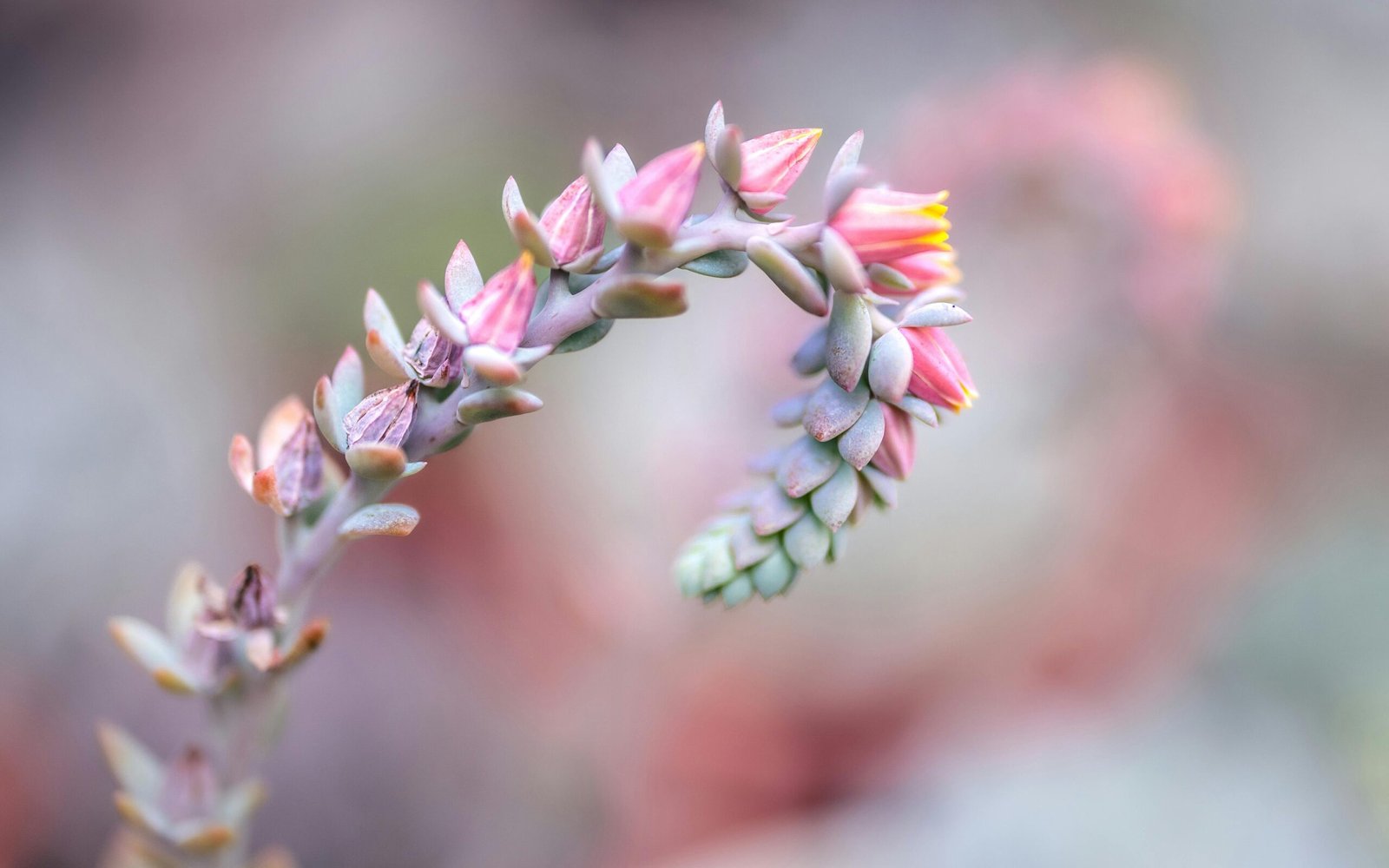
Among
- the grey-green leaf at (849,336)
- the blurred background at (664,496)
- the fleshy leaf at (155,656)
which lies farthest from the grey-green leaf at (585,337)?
the blurred background at (664,496)

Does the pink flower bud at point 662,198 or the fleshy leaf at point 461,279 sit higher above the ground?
the fleshy leaf at point 461,279

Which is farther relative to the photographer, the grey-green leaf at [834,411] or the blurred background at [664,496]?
the blurred background at [664,496]

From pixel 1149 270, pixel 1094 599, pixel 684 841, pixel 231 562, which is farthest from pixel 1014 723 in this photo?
pixel 231 562

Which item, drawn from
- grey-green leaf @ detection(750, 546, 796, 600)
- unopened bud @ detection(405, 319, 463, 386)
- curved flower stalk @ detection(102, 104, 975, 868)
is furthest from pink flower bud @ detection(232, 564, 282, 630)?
grey-green leaf @ detection(750, 546, 796, 600)

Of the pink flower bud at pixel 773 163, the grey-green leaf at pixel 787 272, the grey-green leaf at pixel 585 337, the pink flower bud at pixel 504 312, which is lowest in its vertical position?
the grey-green leaf at pixel 787 272

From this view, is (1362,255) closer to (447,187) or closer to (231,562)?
(447,187)

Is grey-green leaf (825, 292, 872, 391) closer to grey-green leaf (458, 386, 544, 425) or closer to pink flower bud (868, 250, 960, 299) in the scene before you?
pink flower bud (868, 250, 960, 299)

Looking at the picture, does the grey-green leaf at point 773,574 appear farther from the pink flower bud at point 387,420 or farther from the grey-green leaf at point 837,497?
the pink flower bud at point 387,420

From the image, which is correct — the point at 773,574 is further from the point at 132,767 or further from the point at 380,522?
the point at 132,767
